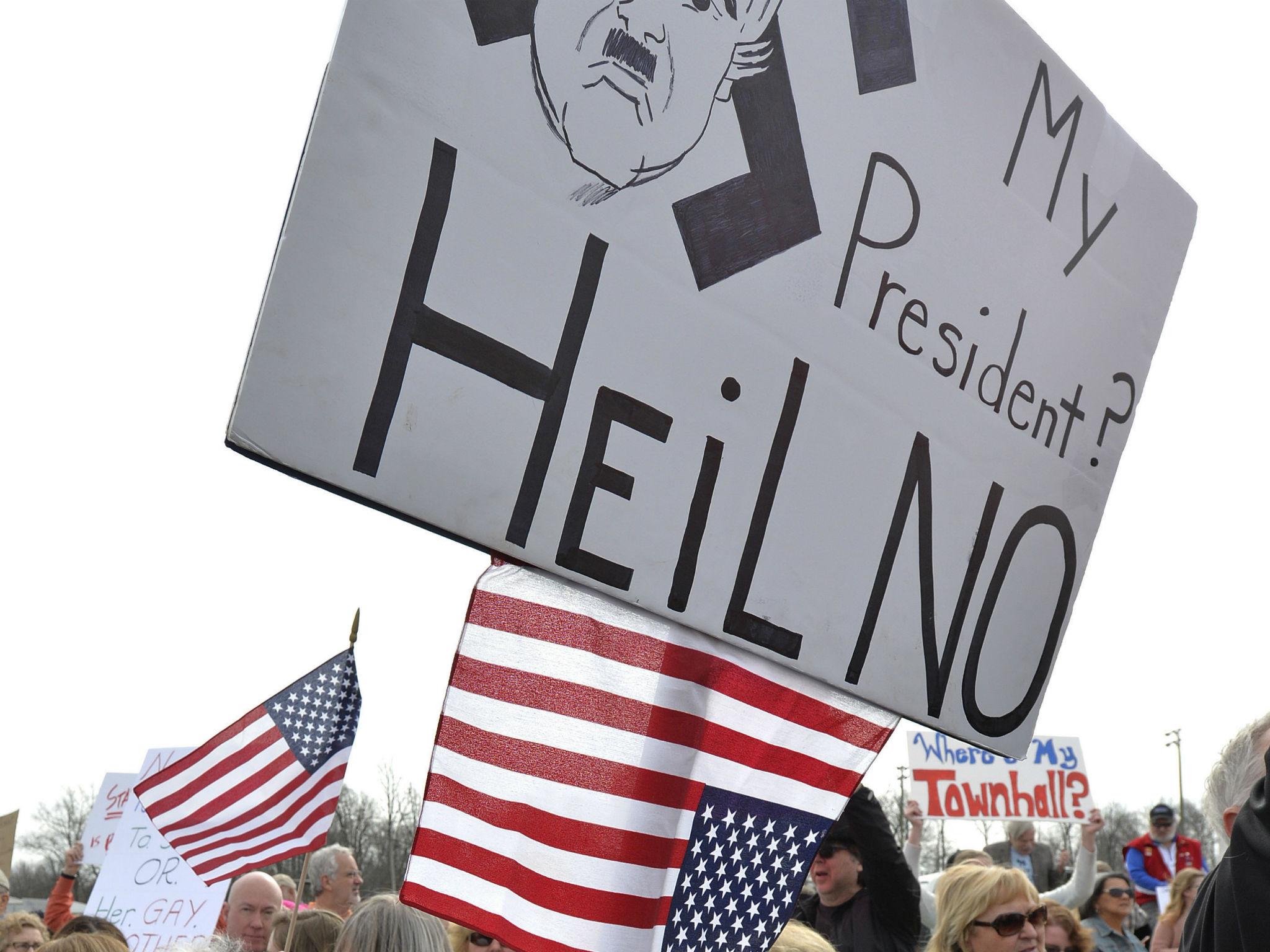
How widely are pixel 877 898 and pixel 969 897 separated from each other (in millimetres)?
759

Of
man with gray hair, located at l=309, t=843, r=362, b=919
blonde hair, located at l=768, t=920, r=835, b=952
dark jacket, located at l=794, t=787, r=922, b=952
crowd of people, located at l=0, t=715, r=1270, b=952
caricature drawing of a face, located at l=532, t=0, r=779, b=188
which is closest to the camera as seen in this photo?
caricature drawing of a face, located at l=532, t=0, r=779, b=188

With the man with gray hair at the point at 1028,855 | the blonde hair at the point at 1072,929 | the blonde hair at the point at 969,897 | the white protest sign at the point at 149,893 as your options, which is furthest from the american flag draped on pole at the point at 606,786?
the white protest sign at the point at 149,893

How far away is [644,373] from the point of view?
6.10 ft

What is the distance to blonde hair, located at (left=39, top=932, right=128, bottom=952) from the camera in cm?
433

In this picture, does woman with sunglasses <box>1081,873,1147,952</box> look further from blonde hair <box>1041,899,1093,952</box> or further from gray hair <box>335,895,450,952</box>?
gray hair <box>335,895,450,952</box>

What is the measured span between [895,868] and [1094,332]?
274cm

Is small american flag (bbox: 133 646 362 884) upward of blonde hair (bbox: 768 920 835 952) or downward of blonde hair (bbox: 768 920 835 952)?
downward

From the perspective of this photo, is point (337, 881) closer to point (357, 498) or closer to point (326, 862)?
point (326, 862)

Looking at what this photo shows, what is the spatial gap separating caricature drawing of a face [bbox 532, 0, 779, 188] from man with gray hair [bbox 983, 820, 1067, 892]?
5.94m

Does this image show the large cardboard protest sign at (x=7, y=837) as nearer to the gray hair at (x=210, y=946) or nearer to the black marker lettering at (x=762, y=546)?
the gray hair at (x=210, y=946)

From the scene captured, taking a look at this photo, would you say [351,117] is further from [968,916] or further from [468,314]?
[968,916]

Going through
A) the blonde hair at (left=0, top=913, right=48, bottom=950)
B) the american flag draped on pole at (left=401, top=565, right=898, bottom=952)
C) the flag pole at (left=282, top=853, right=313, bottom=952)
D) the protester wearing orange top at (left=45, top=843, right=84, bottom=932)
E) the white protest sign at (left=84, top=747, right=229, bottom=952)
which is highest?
the american flag draped on pole at (left=401, top=565, right=898, bottom=952)

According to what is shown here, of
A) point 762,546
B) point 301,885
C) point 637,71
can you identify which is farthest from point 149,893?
point 637,71

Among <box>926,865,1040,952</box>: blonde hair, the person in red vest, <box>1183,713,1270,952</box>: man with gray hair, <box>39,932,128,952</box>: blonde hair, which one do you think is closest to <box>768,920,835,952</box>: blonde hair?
<box>926,865,1040,952</box>: blonde hair
